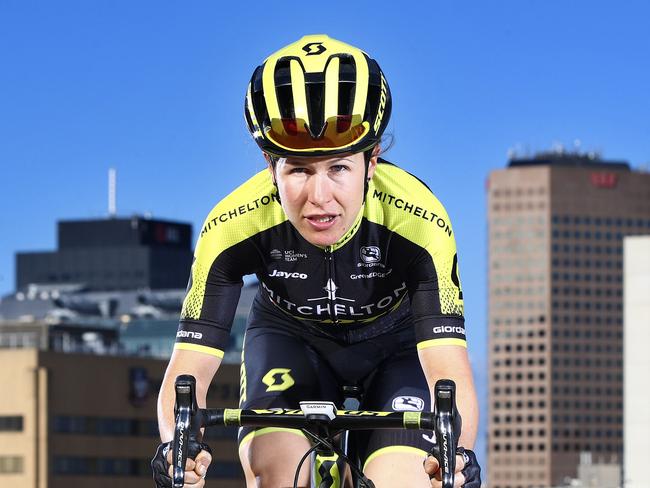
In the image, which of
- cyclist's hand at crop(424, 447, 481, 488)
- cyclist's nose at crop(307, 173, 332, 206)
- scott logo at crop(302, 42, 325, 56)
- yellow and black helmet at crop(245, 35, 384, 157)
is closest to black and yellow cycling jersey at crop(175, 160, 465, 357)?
cyclist's nose at crop(307, 173, 332, 206)

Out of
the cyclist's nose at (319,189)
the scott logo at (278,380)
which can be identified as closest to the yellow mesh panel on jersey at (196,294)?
the scott logo at (278,380)

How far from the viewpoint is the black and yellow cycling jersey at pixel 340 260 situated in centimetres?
893

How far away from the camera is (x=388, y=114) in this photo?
8.52 metres

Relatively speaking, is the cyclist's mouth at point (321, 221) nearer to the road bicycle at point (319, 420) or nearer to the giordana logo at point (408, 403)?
the road bicycle at point (319, 420)

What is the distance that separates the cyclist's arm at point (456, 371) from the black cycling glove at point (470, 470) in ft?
2.20

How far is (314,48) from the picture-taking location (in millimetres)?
8445

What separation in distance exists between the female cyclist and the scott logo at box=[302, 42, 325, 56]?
1cm

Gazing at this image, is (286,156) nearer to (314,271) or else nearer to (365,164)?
(365,164)

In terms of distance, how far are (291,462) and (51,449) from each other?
188 metres

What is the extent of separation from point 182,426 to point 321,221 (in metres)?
1.41

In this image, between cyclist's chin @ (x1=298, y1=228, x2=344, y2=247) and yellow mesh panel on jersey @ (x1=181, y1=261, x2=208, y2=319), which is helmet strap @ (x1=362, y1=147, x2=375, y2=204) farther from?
yellow mesh panel on jersey @ (x1=181, y1=261, x2=208, y2=319)

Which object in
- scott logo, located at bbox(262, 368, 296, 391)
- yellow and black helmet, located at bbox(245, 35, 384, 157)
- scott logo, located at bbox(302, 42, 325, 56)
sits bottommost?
scott logo, located at bbox(262, 368, 296, 391)

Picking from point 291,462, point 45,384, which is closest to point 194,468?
point 291,462

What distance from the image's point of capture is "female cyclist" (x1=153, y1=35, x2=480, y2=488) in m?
8.27
